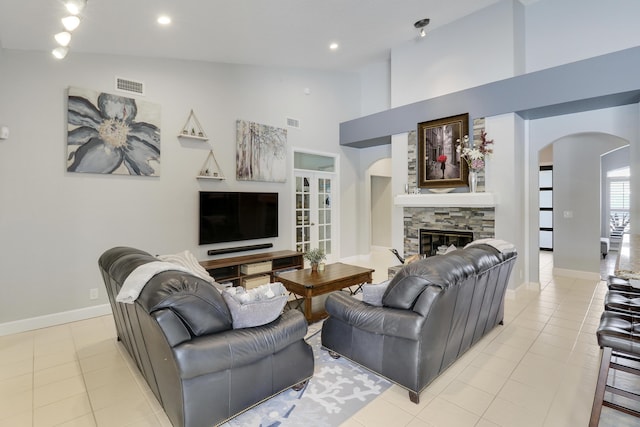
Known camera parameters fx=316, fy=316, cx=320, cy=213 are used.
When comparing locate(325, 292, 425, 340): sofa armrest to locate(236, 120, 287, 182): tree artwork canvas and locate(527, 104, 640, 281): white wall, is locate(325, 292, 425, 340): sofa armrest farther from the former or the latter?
locate(527, 104, 640, 281): white wall

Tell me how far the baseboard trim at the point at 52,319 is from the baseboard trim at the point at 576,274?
7299mm

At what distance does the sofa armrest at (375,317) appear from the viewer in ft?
6.73

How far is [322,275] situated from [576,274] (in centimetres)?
486

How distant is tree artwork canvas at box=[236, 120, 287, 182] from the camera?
17.1 feet

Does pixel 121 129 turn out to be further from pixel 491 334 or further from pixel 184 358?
pixel 491 334

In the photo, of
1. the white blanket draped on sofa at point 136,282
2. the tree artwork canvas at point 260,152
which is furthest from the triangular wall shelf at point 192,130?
the white blanket draped on sofa at point 136,282

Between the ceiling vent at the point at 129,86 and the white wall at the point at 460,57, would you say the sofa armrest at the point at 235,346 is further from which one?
the white wall at the point at 460,57

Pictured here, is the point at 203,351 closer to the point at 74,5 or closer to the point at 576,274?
the point at 74,5

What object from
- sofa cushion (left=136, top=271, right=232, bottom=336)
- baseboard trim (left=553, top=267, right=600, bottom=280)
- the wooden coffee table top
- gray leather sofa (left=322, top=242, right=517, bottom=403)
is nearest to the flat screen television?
the wooden coffee table top

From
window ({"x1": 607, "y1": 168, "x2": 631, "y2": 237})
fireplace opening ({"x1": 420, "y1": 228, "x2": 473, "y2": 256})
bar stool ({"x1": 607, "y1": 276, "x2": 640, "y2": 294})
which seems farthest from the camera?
window ({"x1": 607, "y1": 168, "x2": 631, "y2": 237})

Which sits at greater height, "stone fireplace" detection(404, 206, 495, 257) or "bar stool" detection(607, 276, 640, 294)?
"stone fireplace" detection(404, 206, 495, 257)

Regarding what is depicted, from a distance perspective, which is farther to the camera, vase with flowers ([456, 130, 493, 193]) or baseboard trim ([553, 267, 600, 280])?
baseboard trim ([553, 267, 600, 280])

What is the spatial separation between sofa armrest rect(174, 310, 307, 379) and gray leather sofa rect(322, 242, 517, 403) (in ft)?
1.69

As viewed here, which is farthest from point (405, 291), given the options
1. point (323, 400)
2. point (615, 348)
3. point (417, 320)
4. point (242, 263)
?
point (242, 263)
